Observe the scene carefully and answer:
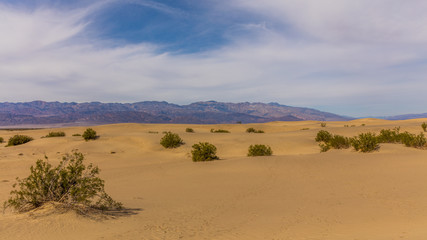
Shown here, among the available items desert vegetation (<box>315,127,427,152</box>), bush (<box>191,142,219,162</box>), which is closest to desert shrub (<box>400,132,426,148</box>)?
desert vegetation (<box>315,127,427,152</box>)

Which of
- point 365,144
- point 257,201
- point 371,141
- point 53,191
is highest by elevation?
point 371,141

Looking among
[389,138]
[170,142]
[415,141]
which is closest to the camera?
[415,141]

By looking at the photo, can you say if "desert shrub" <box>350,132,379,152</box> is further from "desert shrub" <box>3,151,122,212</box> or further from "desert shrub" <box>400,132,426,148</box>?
"desert shrub" <box>3,151,122,212</box>

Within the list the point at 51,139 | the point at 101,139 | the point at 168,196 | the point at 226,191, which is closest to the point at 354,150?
the point at 226,191

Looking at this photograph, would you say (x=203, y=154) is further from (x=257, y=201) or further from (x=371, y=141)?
(x=371, y=141)

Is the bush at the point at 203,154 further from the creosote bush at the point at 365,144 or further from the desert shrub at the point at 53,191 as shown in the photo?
the desert shrub at the point at 53,191

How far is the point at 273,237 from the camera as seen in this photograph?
510 cm

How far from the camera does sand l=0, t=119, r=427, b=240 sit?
5289mm

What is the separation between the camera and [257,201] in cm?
801

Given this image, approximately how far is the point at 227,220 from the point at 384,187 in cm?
575

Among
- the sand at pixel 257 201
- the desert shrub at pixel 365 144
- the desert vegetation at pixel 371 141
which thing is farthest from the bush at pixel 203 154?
the desert shrub at pixel 365 144

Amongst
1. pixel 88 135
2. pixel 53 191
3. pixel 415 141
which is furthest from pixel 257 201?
pixel 88 135

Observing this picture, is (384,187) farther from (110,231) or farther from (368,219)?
(110,231)

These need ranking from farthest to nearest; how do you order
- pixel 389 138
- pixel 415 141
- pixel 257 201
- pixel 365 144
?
pixel 389 138, pixel 415 141, pixel 365 144, pixel 257 201
